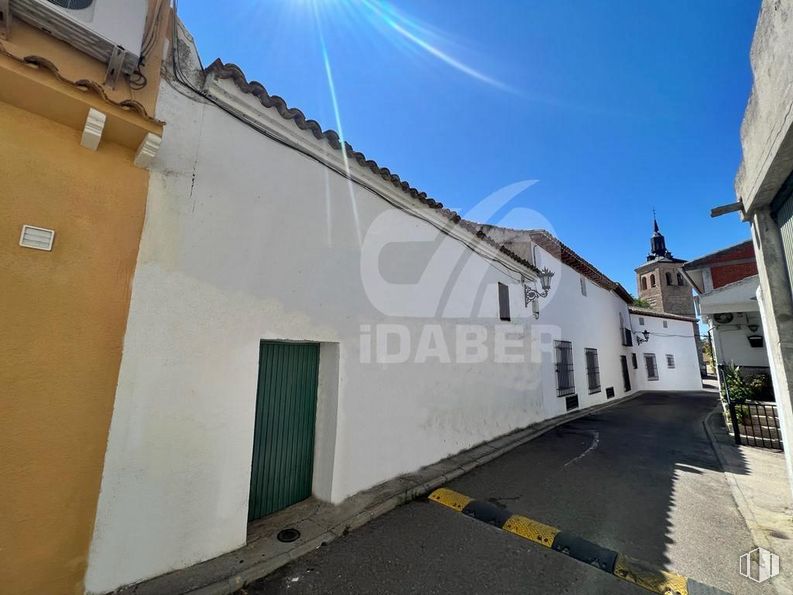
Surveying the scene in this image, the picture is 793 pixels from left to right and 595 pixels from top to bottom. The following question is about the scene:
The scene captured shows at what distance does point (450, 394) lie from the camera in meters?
6.30

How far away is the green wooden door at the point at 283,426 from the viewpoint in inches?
146

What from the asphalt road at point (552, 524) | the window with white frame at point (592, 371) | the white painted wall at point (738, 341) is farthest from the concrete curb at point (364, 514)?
the white painted wall at point (738, 341)

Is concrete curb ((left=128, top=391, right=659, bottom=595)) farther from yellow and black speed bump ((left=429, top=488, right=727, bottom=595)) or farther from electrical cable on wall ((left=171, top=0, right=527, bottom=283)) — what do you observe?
electrical cable on wall ((left=171, top=0, right=527, bottom=283))

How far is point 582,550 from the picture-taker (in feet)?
11.1

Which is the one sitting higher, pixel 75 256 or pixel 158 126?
pixel 158 126

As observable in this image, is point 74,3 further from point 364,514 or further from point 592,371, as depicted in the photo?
point 592,371

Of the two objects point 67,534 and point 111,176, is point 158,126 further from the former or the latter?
point 67,534

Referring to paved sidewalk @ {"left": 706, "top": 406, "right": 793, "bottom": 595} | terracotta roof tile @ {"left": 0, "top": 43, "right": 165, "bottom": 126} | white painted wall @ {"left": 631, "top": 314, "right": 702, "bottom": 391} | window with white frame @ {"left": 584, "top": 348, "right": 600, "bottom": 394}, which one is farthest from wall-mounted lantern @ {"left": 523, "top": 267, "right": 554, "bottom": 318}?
white painted wall @ {"left": 631, "top": 314, "right": 702, "bottom": 391}

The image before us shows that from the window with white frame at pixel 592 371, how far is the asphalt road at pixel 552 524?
6.66m

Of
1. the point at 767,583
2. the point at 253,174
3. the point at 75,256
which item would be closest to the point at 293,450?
the point at 75,256

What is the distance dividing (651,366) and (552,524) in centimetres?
2298

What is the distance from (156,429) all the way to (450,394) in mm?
4704

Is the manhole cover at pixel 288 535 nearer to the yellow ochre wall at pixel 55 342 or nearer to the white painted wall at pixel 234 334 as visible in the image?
the white painted wall at pixel 234 334

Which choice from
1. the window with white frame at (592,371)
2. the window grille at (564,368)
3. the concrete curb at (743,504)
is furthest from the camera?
the window with white frame at (592,371)
